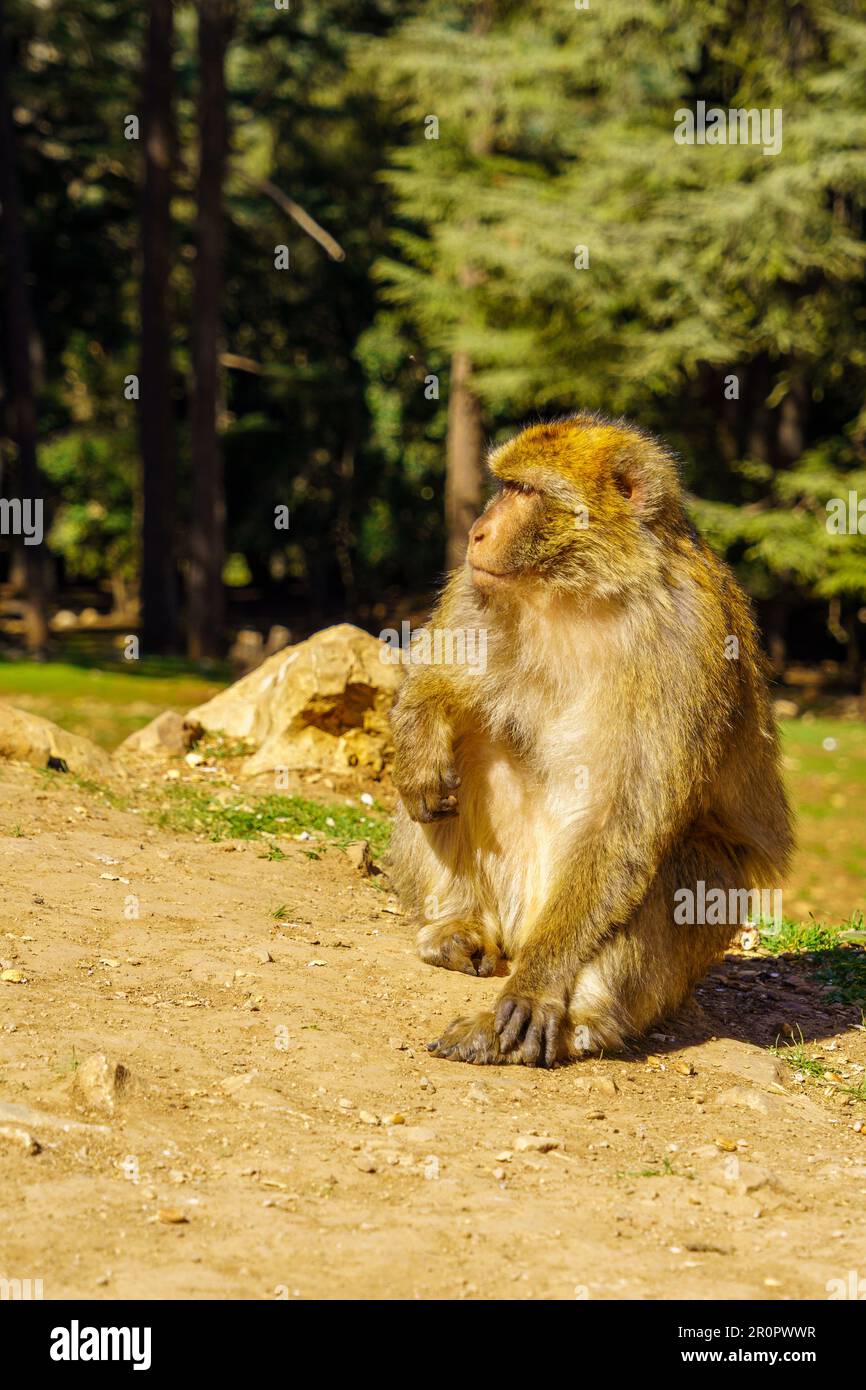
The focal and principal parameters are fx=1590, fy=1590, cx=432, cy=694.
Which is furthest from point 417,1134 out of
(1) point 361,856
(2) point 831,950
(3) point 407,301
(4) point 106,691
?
(3) point 407,301

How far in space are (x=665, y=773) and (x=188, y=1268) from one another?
2.16 m

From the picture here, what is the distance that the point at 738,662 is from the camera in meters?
5.08

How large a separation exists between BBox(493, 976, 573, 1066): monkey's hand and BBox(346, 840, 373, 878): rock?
78.2 inches

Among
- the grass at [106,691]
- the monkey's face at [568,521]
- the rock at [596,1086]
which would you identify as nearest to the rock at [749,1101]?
the rock at [596,1086]

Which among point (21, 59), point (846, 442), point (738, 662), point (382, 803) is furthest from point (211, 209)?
point (738, 662)

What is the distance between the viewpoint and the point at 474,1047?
462 centimetres

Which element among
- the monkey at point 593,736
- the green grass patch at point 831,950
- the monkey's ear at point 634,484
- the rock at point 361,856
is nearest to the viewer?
the monkey at point 593,736

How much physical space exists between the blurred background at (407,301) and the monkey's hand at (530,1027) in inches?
343

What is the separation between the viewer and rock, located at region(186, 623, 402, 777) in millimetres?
8125

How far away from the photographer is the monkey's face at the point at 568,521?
476 cm

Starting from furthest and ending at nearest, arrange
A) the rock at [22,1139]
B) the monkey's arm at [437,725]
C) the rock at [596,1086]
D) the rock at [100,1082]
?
the monkey's arm at [437,725] < the rock at [596,1086] < the rock at [100,1082] < the rock at [22,1139]

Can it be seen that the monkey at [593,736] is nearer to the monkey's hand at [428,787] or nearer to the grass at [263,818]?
the monkey's hand at [428,787]

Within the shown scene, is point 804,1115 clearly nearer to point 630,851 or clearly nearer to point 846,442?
point 630,851

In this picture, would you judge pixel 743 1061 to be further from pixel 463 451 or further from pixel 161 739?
pixel 463 451
